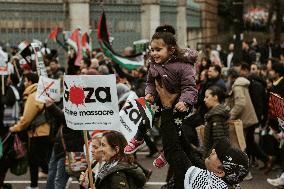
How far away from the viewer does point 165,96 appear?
482 cm

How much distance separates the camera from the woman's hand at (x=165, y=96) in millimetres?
4756

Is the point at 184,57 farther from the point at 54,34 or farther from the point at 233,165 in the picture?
the point at 54,34

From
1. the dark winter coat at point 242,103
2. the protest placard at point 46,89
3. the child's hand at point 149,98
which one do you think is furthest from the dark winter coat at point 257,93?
the child's hand at point 149,98

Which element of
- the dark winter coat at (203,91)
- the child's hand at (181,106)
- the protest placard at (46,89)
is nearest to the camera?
the child's hand at (181,106)

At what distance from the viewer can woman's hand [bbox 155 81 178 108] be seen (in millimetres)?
4756

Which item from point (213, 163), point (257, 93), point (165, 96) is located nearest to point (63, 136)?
point (165, 96)

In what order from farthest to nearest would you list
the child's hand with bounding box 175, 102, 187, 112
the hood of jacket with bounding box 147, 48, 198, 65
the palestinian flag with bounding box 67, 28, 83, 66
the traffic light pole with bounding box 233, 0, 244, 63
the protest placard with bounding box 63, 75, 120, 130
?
1. the traffic light pole with bounding box 233, 0, 244, 63
2. the palestinian flag with bounding box 67, 28, 83, 66
3. the protest placard with bounding box 63, 75, 120, 130
4. the hood of jacket with bounding box 147, 48, 198, 65
5. the child's hand with bounding box 175, 102, 187, 112

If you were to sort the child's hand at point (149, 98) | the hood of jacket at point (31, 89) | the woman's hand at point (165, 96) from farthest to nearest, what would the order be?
1. the hood of jacket at point (31, 89)
2. the child's hand at point (149, 98)
3. the woman's hand at point (165, 96)

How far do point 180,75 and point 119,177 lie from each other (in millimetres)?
910

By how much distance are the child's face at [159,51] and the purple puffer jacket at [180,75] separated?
9 centimetres

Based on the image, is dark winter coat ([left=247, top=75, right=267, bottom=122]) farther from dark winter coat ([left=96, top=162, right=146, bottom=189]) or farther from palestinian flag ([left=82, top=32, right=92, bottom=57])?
dark winter coat ([left=96, top=162, right=146, bottom=189])

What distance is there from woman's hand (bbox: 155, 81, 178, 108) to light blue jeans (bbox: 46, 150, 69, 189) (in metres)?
3.71

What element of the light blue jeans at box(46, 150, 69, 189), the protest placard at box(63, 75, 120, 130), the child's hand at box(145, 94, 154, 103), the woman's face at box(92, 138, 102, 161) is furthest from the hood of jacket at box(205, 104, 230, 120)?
the child's hand at box(145, 94, 154, 103)

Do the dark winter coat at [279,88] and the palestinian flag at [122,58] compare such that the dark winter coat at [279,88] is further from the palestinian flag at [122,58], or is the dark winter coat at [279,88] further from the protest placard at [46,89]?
the palestinian flag at [122,58]
